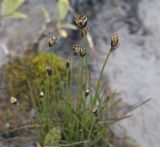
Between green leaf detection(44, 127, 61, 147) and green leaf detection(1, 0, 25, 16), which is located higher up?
green leaf detection(1, 0, 25, 16)

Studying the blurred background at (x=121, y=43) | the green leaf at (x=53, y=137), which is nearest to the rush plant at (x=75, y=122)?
the green leaf at (x=53, y=137)

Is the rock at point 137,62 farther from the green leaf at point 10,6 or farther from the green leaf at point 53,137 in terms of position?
the green leaf at point 10,6

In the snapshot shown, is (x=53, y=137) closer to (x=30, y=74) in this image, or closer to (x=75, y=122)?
(x=75, y=122)

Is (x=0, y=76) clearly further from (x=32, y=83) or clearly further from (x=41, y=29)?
(x=41, y=29)

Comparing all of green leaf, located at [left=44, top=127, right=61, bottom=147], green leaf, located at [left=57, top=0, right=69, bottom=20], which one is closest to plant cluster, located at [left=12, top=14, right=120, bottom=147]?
green leaf, located at [left=44, top=127, right=61, bottom=147]

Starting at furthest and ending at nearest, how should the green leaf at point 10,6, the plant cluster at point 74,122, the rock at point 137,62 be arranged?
the green leaf at point 10,6
the rock at point 137,62
the plant cluster at point 74,122

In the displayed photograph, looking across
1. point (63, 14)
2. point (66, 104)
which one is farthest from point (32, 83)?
point (63, 14)

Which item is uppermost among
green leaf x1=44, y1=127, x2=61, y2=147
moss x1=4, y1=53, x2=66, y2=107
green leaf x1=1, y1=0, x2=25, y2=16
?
green leaf x1=1, y1=0, x2=25, y2=16

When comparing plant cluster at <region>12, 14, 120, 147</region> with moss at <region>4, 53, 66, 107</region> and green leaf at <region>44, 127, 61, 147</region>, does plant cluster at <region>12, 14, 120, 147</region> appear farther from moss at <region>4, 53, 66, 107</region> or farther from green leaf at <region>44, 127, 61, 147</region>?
moss at <region>4, 53, 66, 107</region>
